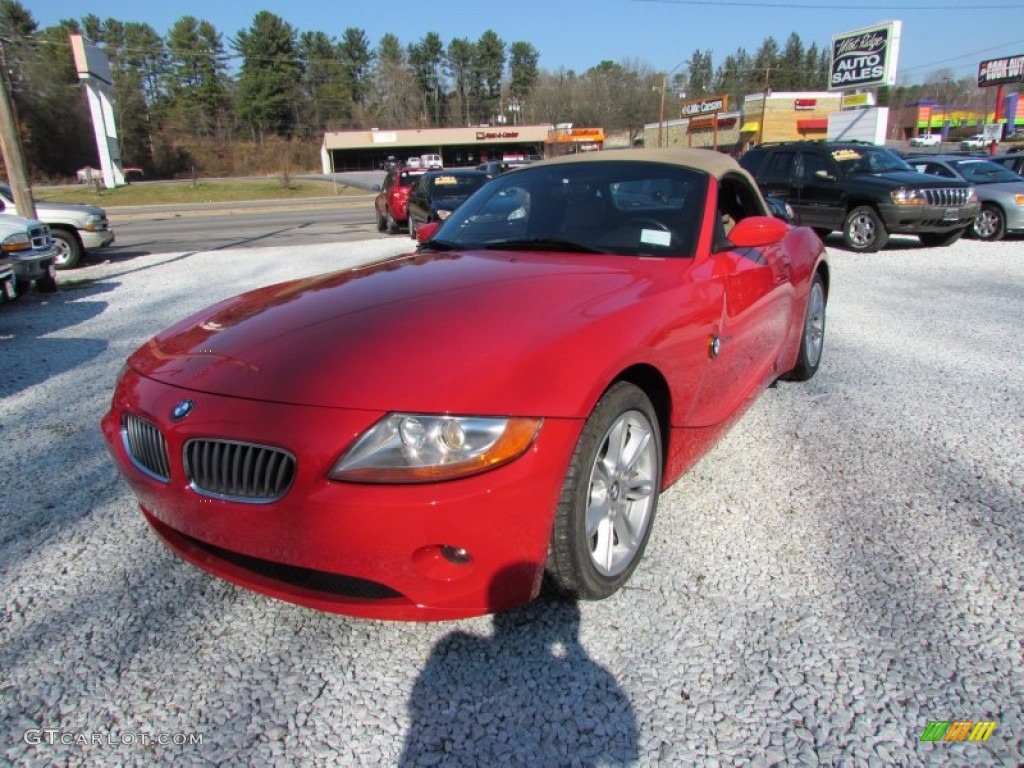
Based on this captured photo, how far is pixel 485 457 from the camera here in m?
1.82

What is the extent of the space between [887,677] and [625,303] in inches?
54.9

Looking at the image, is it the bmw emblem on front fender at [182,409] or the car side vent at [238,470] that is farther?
the bmw emblem on front fender at [182,409]

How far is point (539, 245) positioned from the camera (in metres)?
3.14

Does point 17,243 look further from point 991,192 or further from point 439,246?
point 991,192

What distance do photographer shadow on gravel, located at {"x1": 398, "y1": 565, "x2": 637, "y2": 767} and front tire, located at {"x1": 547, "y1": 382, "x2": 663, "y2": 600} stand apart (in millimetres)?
208

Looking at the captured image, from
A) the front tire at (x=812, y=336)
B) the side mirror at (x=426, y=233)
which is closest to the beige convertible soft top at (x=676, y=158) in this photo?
the side mirror at (x=426, y=233)

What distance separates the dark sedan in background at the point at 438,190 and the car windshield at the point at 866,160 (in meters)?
6.62

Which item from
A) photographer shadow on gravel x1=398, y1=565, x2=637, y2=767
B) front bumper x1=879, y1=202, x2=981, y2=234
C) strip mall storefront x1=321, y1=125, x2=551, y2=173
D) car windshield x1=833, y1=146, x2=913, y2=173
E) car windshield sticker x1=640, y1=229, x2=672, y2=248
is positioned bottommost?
photographer shadow on gravel x1=398, y1=565, x2=637, y2=767

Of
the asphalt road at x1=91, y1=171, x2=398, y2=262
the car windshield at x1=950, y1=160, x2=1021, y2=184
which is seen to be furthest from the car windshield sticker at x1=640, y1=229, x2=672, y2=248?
the asphalt road at x1=91, y1=171, x2=398, y2=262

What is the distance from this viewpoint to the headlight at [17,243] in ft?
26.2

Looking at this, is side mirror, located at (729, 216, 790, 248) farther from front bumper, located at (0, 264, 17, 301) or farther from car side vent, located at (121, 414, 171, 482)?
front bumper, located at (0, 264, 17, 301)

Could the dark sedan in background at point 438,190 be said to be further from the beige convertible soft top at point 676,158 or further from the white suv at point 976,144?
the white suv at point 976,144

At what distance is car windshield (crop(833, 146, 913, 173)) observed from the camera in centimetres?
1110

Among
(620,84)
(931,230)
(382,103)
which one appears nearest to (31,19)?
(382,103)
